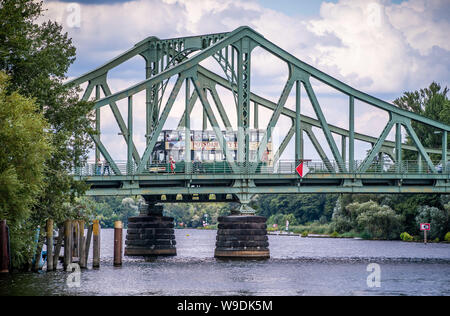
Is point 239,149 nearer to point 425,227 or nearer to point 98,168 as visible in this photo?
point 98,168

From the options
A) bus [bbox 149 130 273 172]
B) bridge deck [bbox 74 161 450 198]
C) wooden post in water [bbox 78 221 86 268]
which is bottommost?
wooden post in water [bbox 78 221 86 268]

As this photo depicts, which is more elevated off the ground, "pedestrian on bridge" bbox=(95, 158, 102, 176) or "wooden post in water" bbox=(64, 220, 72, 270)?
"pedestrian on bridge" bbox=(95, 158, 102, 176)

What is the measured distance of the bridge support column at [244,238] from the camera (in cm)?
7462

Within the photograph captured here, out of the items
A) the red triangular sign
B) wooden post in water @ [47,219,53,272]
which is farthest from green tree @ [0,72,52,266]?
the red triangular sign

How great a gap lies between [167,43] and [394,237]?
5075cm

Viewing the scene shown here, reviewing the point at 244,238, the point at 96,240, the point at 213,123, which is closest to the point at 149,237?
the point at 244,238

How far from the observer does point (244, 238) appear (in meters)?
74.9

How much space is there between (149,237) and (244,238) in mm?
13058

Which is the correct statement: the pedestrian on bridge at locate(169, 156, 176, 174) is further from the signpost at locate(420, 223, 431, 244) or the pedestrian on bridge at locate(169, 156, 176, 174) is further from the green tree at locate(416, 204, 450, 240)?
the green tree at locate(416, 204, 450, 240)

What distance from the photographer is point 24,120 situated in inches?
1992

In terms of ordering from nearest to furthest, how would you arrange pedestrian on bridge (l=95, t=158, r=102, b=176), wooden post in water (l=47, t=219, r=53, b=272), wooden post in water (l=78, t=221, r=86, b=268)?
wooden post in water (l=47, t=219, r=53, b=272) → wooden post in water (l=78, t=221, r=86, b=268) → pedestrian on bridge (l=95, t=158, r=102, b=176)

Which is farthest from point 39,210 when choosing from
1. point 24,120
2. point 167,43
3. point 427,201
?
point 427,201

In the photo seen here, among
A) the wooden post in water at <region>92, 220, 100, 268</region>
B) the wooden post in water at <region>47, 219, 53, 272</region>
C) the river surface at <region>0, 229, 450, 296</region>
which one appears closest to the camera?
the river surface at <region>0, 229, 450, 296</region>

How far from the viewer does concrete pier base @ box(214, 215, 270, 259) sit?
245ft
